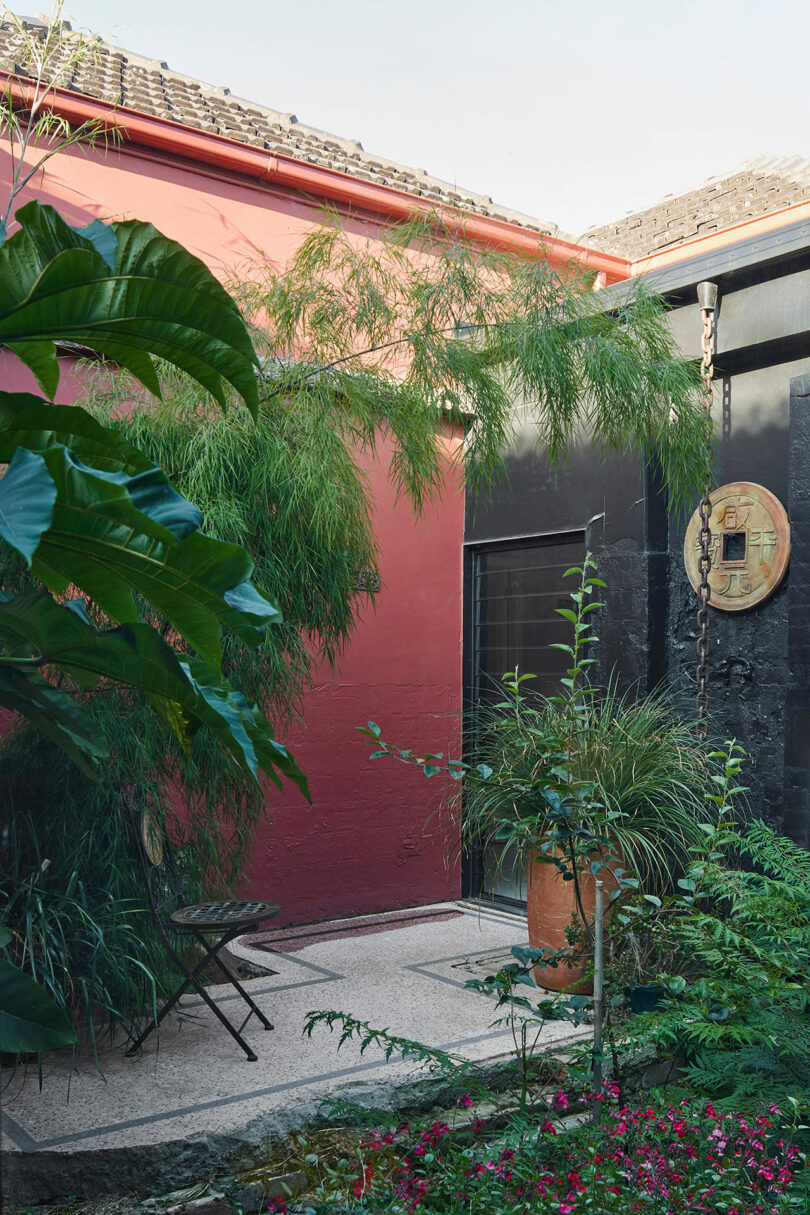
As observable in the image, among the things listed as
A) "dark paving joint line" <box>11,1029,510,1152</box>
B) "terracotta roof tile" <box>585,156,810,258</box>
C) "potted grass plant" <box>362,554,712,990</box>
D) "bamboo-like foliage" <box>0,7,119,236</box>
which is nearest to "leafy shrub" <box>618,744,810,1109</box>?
"potted grass plant" <box>362,554,712,990</box>

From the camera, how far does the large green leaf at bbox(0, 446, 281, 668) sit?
1.51 m

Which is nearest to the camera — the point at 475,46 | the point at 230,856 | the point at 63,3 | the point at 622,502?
the point at 63,3

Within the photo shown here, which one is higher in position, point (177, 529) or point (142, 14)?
point (142, 14)

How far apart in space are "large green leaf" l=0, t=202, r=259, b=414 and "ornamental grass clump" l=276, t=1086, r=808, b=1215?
1.71 m

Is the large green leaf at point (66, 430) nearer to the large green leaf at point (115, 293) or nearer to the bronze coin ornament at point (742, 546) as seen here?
the large green leaf at point (115, 293)

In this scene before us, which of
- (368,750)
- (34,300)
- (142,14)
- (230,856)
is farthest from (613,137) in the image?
(34,300)

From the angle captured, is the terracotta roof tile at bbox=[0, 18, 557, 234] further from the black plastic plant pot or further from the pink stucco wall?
the black plastic plant pot

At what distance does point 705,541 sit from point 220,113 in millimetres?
4162

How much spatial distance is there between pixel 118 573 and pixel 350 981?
10.4 feet

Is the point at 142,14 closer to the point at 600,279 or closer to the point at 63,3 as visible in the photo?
the point at 63,3

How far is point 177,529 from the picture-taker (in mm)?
1603

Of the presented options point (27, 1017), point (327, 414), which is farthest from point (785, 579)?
point (27, 1017)

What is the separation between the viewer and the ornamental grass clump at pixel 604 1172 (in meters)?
1.96

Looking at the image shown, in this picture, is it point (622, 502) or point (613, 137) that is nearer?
point (622, 502)
